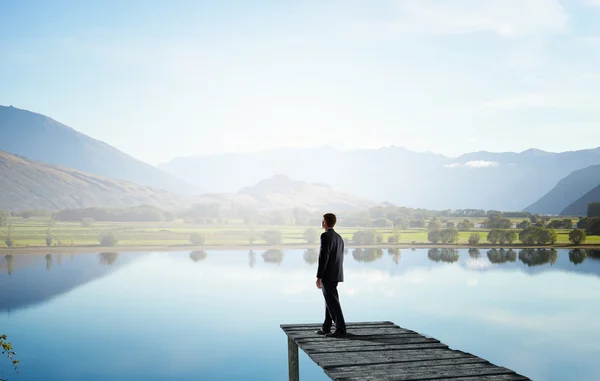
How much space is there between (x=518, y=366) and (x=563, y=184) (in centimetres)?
4407

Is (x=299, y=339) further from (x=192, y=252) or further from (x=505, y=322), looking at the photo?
(x=192, y=252)

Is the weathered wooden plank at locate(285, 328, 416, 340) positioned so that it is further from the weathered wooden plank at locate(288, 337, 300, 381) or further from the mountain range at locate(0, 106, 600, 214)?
the mountain range at locate(0, 106, 600, 214)

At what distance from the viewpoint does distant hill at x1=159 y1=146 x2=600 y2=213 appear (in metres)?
61.9

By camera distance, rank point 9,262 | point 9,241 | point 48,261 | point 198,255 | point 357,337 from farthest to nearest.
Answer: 1. point 9,241
2. point 198,255
3. point 9,262
4. point 48,261
5. point 357,337

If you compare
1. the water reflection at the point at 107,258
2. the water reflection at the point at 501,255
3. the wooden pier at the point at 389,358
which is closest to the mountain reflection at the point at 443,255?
the water reflection at the point at 501,255

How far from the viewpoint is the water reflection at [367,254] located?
36844 millimetres

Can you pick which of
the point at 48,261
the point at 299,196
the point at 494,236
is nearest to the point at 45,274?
the point at 48,261

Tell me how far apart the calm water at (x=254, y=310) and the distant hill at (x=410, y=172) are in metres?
28.7

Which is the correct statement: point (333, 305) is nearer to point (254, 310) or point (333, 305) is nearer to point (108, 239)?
point (254, 310)

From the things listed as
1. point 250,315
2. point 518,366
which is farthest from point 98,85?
point 518,366

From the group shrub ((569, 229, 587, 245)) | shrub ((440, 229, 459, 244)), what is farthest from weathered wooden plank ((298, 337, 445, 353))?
shrub ((440, 229, 459, 244))

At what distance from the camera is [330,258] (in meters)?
6.02

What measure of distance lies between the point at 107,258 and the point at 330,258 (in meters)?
32.1

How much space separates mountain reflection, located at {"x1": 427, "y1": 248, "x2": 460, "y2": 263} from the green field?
2425mm
